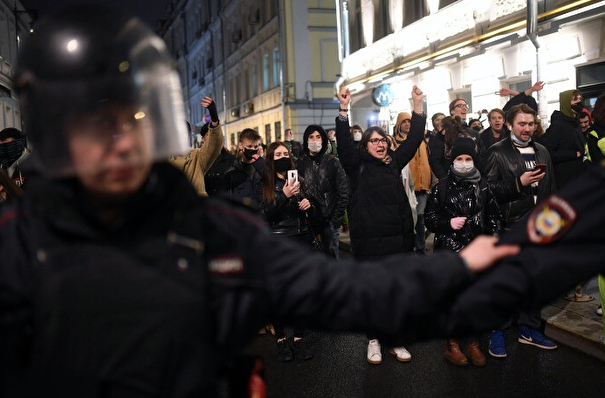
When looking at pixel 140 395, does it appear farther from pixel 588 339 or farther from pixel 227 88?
pixel 227 88

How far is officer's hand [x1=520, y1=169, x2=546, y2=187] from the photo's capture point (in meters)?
4.68

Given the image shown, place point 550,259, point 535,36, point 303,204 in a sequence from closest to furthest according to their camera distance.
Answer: point 550,259
point 303,204
point 535,36

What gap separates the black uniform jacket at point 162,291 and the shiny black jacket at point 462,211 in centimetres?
358

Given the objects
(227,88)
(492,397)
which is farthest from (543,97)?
(227,88)

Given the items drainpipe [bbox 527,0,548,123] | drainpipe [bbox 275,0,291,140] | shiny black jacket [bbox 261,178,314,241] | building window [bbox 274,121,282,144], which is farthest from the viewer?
building window [bbox 274,121,282,144]

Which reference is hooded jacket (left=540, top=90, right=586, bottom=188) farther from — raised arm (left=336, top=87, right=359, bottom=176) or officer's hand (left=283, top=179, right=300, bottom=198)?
officer's hand (left=283, top=179, right=300, bottom=198)

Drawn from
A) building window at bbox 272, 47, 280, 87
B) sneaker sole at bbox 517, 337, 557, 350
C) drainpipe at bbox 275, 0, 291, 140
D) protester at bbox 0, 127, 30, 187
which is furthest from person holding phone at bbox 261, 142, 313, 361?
building window at bbox 272, 47, 280, 87

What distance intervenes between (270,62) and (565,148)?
87.3ft

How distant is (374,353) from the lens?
5.15 m

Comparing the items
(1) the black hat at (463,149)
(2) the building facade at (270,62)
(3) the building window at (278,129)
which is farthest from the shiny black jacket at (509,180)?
(3) the building window at (278,129)

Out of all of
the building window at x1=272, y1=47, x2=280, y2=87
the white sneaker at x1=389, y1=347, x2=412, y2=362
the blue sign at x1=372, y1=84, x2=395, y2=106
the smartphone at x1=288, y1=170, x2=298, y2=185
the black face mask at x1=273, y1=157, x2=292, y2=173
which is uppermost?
the building window at x1=272, y1=47, x2=280, y2=87

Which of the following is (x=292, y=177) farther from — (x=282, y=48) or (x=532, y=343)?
(x=282, y=48)

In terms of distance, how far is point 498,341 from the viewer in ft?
16.4

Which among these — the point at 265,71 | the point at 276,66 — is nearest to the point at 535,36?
the point at 276,66
